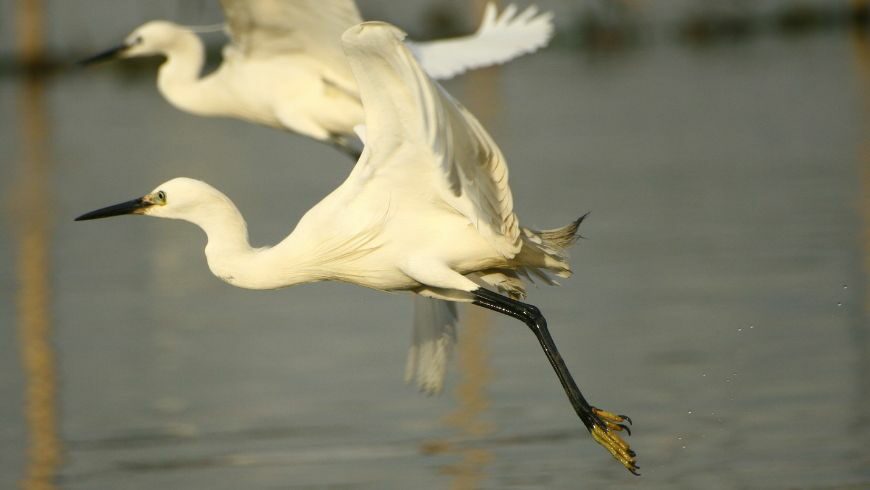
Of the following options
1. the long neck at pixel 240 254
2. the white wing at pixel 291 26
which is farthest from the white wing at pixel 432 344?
the white wing at pixel 291 26

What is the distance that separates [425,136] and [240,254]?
1102mm

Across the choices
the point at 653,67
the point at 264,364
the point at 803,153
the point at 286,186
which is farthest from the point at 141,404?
the point at 653,67

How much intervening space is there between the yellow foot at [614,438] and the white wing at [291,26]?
3.65m

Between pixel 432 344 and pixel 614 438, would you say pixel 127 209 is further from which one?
pixel 614 438

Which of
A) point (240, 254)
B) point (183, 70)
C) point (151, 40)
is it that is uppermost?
point (240, 254)

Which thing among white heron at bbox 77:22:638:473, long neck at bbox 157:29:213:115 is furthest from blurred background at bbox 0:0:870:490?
long neck at bbox 157:29:213:115

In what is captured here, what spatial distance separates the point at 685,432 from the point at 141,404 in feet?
9.23

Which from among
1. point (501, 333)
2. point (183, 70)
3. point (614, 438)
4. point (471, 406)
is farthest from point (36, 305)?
point (614, 438)

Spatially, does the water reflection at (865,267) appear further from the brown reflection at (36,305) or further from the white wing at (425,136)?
the brown reflection at (36,305)

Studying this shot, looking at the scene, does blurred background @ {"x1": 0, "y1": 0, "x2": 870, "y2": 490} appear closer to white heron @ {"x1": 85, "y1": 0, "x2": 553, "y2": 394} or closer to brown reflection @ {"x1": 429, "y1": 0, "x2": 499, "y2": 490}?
brown reflection @ {"x1": 429, "y1": 0, "x2": 499, "y2": 490}

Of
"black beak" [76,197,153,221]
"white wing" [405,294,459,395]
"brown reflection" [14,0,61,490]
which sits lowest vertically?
"brown reflection" [14,0,61,490]

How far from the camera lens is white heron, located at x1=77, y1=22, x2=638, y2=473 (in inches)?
274

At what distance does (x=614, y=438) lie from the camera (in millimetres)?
6941

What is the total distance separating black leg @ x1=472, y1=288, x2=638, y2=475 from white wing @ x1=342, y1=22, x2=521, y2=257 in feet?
0.75
